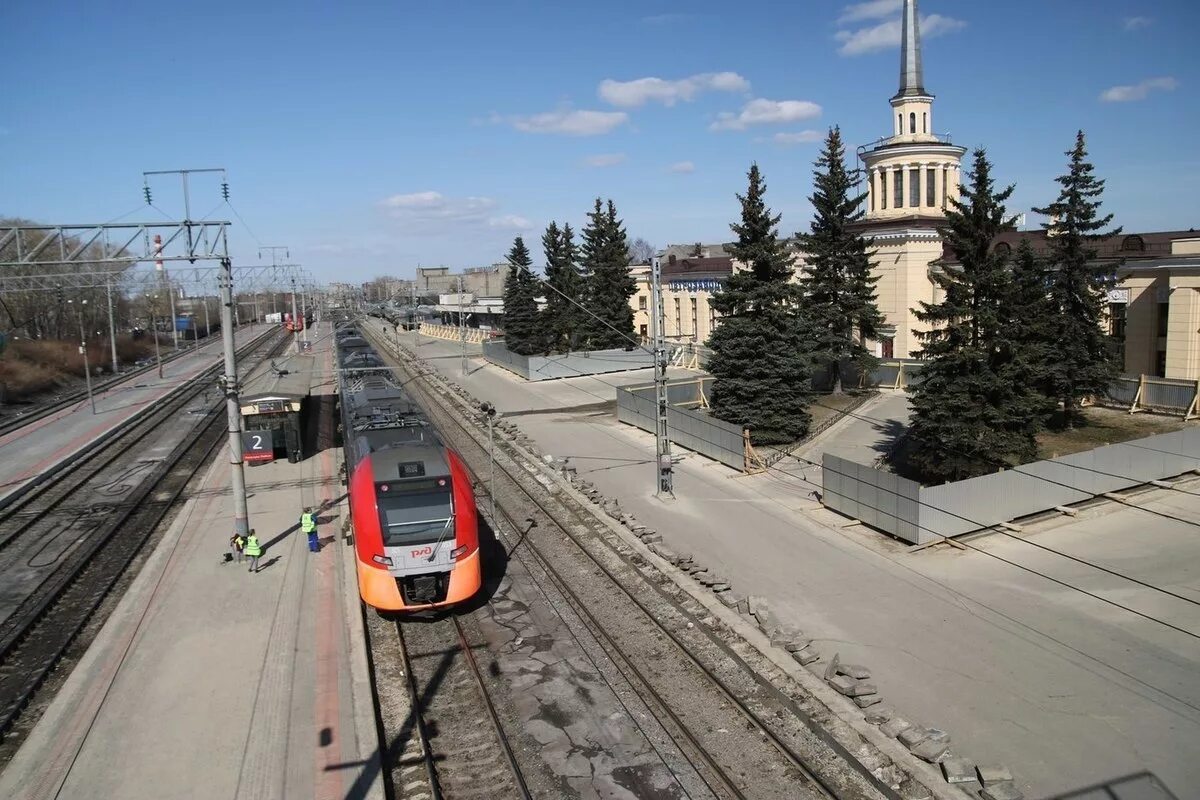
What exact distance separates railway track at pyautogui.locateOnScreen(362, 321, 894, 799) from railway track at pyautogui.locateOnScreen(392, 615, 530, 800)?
2105 mm

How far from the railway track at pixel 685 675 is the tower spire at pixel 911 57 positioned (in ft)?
108

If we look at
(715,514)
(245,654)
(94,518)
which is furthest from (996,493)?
(94,518)

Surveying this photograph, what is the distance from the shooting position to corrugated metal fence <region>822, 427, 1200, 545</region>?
17.4 metres

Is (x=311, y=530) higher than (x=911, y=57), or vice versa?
(x=911, y=57)

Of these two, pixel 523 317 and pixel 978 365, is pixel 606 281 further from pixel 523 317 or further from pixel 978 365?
pixel 978 365

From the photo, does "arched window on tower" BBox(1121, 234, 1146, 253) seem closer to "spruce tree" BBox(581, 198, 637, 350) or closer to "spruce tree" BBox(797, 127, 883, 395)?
"spruce tree" BBox(797, 127, 883, 395)

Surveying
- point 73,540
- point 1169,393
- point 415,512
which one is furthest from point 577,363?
point 415,512

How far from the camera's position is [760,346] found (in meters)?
27.5

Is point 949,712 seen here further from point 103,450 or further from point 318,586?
point 103,450

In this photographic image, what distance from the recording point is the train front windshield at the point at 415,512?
1266cm

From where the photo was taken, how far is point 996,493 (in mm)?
18078

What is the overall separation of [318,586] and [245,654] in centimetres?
291

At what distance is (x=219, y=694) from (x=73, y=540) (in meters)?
10.7

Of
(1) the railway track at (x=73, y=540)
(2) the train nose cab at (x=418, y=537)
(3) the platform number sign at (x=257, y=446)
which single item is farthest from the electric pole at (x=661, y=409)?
(3) the platform number sign at (x=257, y=446)
